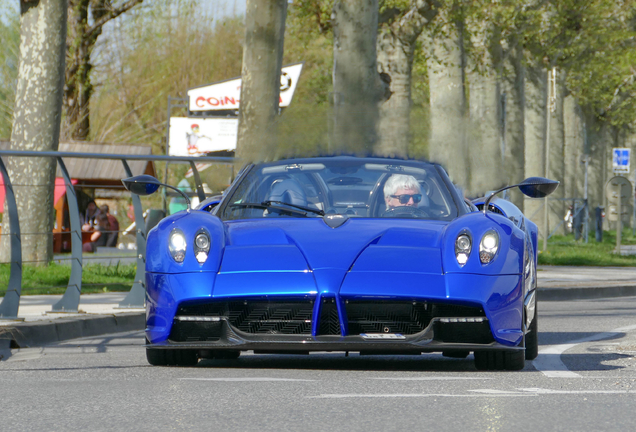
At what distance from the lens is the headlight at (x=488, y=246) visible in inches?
241

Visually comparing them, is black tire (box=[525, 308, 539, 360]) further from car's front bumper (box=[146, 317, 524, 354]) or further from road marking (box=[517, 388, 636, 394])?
road marking (box=[517, 388, 636, 394])

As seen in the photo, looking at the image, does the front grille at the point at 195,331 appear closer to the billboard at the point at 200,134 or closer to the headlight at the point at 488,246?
the headlight at the point at 488,246

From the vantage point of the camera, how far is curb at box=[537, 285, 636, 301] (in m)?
14.9

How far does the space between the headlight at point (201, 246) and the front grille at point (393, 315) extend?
0.84 m

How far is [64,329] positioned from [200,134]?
3771 cm

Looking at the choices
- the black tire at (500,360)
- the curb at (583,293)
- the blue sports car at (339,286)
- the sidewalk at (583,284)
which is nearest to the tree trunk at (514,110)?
the sidewalk at (583,284)

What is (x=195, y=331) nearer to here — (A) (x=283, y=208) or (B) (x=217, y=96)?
(A) (x=283, y=208)

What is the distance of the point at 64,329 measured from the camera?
29.2ft

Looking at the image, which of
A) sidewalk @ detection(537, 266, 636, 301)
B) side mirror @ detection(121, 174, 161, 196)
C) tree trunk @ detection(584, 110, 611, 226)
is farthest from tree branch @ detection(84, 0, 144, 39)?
tree trunk @ detection(584, 110, 611, 226)

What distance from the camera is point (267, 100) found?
15844mm

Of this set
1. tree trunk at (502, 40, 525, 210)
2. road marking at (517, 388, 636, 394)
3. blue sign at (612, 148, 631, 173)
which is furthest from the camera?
blue sign at (612, 148, 631, 173)

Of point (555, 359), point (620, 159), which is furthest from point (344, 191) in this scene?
point (620, 159)

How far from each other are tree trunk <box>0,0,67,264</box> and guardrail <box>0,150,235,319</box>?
4.38m

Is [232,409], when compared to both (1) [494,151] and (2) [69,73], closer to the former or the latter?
(1) [494,151]
